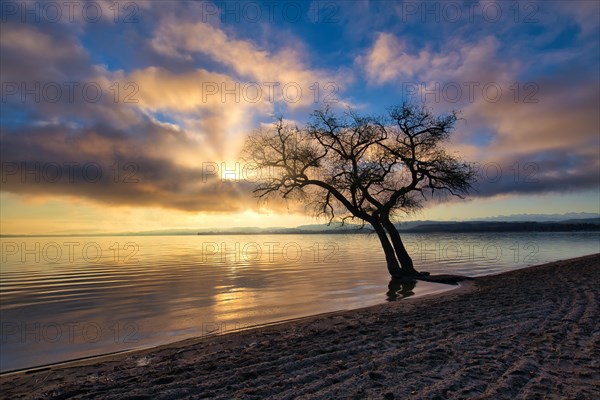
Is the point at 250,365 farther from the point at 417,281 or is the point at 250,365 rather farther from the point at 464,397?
the point at 417,281

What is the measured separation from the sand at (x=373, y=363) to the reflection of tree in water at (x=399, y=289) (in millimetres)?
6328

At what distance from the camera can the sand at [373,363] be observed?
5039 millimetres

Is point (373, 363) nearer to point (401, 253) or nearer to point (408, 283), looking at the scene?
point (408, 283)

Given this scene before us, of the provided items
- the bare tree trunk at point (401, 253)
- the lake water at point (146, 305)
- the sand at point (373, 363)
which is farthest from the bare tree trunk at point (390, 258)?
the sand at point (373, 363)

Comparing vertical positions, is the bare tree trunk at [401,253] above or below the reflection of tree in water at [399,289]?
above

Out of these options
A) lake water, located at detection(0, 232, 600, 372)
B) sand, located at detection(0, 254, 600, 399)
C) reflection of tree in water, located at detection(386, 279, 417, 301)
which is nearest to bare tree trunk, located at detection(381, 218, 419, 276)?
reflection of tree in water, located at detection(386, 279, 417, 301)

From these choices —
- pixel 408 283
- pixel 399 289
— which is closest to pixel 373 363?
pixel 399 289

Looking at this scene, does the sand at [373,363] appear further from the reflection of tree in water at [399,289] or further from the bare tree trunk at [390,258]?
the bare tree trunk at [390,258]

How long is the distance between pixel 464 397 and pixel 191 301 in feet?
45.2

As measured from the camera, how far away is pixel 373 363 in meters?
6.03

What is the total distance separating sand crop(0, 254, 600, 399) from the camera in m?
5.04

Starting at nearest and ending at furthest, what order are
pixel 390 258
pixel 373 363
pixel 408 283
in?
pixel 373 363 < pixel 408 283 < pixel 390 258

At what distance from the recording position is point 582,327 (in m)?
7.70

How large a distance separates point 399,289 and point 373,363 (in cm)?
1310
